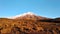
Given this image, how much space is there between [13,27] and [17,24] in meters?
1.32

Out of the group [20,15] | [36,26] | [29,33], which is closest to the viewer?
[29,33]

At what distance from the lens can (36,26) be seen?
33000 millimetres

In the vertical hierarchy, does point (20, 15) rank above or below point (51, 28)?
above

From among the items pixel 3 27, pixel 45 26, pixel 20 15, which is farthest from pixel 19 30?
pixel 20 15

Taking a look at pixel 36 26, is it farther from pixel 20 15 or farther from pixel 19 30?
pixel 20 15

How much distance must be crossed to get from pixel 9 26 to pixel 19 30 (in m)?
2.25

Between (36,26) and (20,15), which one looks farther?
(20,15)

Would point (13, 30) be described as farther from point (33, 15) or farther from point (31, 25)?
point (33, 15)

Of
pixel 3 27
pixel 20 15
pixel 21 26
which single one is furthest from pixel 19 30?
pixel 20 15

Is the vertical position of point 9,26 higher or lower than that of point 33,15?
lower

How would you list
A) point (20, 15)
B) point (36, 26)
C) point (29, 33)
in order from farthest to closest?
point (20, 15), point (36, 26), point (29, 33)

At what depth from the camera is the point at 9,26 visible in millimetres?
31719

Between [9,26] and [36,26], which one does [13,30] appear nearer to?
[9,26]

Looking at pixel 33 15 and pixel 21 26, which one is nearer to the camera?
pixel 21 26
